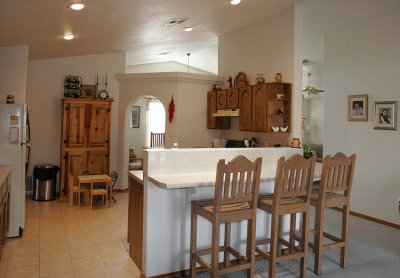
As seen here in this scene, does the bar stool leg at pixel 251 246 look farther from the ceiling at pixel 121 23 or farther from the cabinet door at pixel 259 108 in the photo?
the ceiling at pixel 121 23

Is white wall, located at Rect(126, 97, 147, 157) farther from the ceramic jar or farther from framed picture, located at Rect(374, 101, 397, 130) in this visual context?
framed picture, located at Rect(374, 101, 397, 130)

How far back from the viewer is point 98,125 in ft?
22.1

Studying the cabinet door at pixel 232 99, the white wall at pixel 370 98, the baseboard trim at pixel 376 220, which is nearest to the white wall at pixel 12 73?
the cabinet door at pixel 232 99

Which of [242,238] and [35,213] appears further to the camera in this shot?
[35,213]

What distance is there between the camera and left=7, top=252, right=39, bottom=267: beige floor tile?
3.42 metres

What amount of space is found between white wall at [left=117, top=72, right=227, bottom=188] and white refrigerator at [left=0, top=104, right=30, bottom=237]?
3.03 meters

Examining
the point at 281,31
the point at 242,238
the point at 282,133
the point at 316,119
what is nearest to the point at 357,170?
the point at 282,133

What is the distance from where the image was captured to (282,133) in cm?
520

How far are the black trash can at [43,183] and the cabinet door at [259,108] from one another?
12.7 feet

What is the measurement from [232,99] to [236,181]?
3.49m

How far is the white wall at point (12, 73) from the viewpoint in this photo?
464cm

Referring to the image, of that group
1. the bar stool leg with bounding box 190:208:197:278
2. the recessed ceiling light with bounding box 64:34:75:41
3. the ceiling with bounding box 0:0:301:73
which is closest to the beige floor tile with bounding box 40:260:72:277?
the bar stool leg with bounding box 190:208:197:278

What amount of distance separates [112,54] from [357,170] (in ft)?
17.3

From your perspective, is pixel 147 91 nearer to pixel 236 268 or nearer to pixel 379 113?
pixel 379 113
